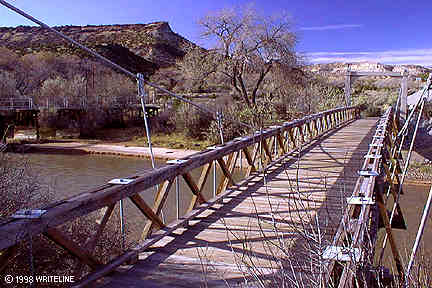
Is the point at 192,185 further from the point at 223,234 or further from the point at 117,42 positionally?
the point at 117,42

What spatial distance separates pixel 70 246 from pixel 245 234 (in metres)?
1.09

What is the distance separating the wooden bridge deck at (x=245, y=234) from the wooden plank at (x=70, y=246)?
0.17m

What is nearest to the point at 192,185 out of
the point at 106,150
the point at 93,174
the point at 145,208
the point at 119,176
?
the point at 145,208

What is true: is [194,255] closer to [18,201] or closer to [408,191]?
[18,201]

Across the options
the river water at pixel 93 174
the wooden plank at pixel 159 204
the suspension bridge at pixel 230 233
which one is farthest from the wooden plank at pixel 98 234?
the river water at pixel 93 174

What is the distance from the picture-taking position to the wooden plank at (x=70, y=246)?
2219 millimetres

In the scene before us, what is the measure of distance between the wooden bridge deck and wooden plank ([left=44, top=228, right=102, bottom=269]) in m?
0.17

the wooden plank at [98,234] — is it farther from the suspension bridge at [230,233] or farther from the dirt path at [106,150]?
the dirt path at [106,150]

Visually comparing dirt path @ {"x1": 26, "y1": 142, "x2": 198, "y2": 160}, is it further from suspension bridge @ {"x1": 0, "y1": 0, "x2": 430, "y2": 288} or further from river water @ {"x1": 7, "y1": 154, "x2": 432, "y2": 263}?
suspension bridge @ {"x1": 0, "y1": 0, "x2": 430, "y2": 288}

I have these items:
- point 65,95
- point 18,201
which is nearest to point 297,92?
point 65,95

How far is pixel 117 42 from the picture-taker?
64.8m

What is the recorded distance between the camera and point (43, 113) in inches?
1042

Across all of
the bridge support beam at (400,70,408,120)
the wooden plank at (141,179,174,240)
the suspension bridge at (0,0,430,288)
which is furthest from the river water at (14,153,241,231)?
the bridge support beam at (400,70,408,120)

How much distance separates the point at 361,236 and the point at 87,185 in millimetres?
11553
